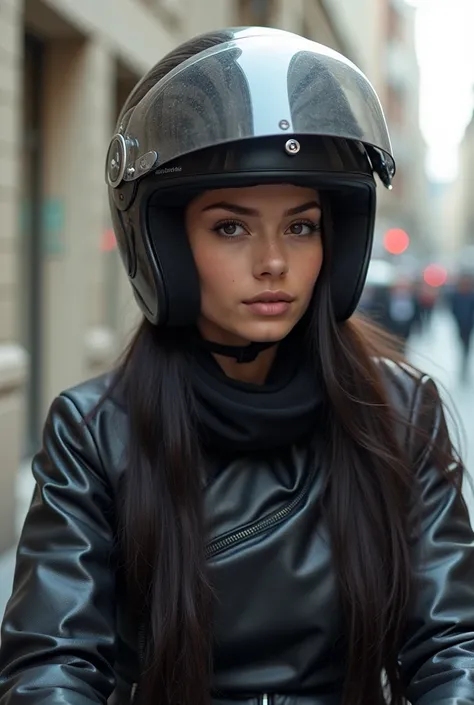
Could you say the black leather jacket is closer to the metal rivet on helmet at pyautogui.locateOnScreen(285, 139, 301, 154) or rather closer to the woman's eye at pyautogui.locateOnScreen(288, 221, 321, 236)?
the woman's eye at pyautogui.locateOnScreen(288, 221, 321, 236)

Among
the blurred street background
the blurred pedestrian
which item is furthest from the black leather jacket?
the blurred pedestrian

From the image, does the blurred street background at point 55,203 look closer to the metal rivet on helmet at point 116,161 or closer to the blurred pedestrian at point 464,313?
the metal rivet on helmet at point 116,161

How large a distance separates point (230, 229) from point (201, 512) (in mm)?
459

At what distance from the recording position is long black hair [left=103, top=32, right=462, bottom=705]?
1.68 meters

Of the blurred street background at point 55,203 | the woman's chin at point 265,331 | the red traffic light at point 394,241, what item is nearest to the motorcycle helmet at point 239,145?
the woman's chin at point 265,331

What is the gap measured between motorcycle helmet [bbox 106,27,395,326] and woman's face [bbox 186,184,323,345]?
0.11ft

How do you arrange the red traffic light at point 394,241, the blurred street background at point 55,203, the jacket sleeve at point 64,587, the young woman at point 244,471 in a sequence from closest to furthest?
the jacket sleeve at point 64,587 → the young woman at point 244,471 → the blurred street background at point 55,203 → the red traffic light at point 394,241

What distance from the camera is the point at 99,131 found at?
326 inches

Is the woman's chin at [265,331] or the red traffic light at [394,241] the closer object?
the woman's chin at [265,331]

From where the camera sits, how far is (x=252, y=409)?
171 cm

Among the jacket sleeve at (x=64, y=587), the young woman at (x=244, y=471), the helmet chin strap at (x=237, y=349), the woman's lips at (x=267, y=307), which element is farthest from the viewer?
the helmet chin strap at (x=237, y=349)

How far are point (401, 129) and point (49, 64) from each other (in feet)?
178

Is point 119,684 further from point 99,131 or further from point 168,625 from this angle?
point 99,131

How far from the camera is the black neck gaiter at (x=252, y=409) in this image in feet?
5.65
